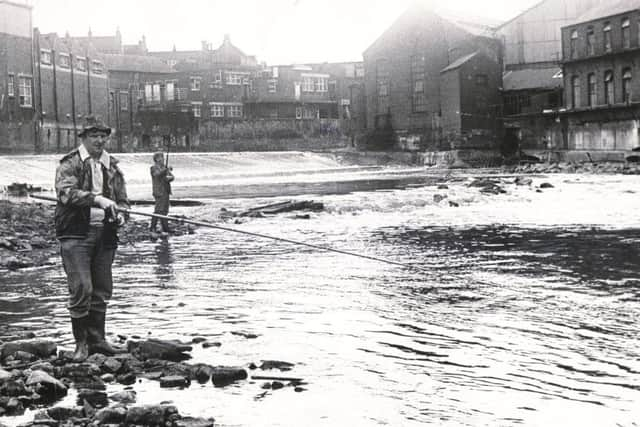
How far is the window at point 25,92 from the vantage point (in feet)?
188

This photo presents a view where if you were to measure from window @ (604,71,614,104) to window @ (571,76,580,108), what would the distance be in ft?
9.09

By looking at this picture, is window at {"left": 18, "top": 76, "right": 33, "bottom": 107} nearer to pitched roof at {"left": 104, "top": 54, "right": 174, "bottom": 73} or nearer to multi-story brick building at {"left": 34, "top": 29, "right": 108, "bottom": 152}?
multi-story brick building at {"left": 34, "top": 29, "right": 108, "bottom": 152}

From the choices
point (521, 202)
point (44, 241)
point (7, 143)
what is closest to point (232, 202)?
point (521, 202)

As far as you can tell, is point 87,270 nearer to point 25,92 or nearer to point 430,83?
point 25,92

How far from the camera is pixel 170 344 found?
7.02 m

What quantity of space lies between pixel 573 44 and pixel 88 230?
57471 mm

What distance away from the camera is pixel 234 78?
282ft

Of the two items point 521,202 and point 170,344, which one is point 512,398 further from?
point 521,202

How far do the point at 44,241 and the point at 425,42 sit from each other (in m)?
55.9

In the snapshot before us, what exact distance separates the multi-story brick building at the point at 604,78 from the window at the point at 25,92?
3883 cm

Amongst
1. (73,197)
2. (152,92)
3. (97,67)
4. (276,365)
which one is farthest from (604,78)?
(73,197)

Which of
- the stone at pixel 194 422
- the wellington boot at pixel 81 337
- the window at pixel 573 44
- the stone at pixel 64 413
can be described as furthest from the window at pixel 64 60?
the stone at pixel 194 422

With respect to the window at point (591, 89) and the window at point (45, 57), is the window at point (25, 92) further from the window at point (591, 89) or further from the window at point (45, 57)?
the window at point (591, 89)

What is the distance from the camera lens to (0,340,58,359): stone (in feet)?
22.9
